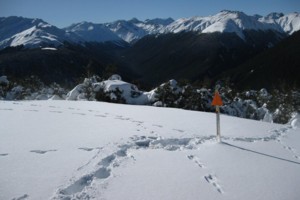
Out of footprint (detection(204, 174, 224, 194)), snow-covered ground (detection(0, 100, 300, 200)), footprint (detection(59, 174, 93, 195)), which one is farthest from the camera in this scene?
footprint (detection(204, 174, 224, 194))

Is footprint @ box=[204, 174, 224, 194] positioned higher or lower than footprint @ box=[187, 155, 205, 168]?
lower

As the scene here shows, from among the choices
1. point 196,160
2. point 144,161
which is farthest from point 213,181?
point 144,161

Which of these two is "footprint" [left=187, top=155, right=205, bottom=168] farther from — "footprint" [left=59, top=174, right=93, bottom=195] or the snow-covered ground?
"footprint" [left=59, top=174, right=93, bottom=195]

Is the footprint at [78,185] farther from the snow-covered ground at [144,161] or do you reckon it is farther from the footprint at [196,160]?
the footprint at [196,160]

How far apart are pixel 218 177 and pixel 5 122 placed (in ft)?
30.0

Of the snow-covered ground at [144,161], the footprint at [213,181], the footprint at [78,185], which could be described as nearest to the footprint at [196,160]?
the snow-covered ground at [144,161]

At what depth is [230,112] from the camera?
41.1 meters

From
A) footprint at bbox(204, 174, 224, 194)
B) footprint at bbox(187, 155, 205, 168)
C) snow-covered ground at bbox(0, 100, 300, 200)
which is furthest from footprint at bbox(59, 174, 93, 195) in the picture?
footprint at bbox(187, 155, 205, 168)

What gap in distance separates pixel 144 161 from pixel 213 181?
1.86 m

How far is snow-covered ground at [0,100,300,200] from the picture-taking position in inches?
229

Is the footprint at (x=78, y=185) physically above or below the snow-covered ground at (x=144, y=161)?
below

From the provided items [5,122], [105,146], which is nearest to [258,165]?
[105,146]

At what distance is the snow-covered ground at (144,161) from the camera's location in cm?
581

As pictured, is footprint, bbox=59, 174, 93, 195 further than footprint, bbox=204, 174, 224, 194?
No
